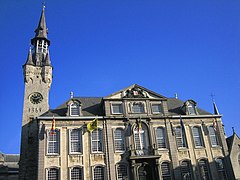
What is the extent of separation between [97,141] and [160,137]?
7673mm

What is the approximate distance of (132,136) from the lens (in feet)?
85.3

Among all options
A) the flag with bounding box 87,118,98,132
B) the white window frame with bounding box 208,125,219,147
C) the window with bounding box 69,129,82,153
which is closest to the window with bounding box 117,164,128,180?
the window with bounding box 69,129,82,153

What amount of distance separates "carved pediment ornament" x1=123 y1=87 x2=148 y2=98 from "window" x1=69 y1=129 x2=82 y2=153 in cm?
747

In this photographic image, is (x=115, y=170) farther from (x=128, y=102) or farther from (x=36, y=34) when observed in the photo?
(x=36, y=34)

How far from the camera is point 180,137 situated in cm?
2744

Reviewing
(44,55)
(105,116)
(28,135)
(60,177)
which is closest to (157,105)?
(105,116)

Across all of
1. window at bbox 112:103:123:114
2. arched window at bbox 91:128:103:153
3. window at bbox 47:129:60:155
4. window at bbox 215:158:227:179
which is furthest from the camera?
window at bbox 112:103:123:114

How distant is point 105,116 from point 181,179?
11159 mm

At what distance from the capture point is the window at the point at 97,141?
81.8 feet

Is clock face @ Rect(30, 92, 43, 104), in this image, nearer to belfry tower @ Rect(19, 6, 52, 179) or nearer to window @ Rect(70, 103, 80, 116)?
belfry tower @ Rect(19, 6, 52, 179)

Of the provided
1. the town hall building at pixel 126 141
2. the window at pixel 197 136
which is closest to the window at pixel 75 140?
the town hall building at pixel 126 141

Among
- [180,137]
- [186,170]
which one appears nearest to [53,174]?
[186,170]

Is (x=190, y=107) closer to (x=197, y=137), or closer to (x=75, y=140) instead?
(x=197, y=137)

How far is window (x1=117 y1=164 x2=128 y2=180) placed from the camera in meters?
23.9
